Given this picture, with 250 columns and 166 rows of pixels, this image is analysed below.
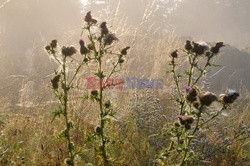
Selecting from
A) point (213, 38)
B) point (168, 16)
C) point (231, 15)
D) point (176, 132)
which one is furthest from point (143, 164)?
point (213, 38)

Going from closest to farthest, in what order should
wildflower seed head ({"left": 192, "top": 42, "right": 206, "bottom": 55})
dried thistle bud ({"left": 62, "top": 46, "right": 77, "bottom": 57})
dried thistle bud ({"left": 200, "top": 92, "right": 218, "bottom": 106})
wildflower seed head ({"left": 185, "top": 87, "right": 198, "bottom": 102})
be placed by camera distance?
dried thistle bud ({"left": 200, "top": 92, "right": 218, "bottom": 106}), wildflower seed head ({"left": 185, "top": 87, "right": 198, "bottom": 102}), dried thistle bud ({"left": 62, "top": 46, "right": 77, "bottom": 57}), wildflower seed head ({"left": 192, "top": 42, "right": 206, "bottom": 55})

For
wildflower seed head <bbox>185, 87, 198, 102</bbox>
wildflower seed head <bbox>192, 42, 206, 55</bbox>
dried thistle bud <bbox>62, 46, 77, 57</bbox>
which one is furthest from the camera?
wildflower seed head <bbox>192, 42, 206, 55</bbox>

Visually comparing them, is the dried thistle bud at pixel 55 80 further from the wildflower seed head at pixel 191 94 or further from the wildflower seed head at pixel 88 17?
the wildflower seed head at pixel 191 94

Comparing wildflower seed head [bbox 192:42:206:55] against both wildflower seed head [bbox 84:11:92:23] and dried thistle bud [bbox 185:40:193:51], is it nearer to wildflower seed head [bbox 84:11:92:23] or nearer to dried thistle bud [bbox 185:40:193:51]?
dried thistle bud [bbox 185:40:193:51]

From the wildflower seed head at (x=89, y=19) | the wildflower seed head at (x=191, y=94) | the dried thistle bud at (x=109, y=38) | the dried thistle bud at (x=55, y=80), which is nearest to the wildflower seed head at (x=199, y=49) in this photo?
the wildflower seed head at (x=191, y=94)

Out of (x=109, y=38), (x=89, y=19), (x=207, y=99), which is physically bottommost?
(x=207, y=99)

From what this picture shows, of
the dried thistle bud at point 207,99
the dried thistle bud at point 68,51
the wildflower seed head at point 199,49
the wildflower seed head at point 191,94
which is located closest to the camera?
the dried thistle bud at point 207,99

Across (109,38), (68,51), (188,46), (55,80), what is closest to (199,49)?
(188,46)

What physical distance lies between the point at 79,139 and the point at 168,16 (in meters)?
26.4

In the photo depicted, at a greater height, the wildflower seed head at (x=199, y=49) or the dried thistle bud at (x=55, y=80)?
the wildflower seed head at (x=199, y=49)

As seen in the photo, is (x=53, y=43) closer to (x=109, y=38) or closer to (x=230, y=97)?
(x=109, y=38)

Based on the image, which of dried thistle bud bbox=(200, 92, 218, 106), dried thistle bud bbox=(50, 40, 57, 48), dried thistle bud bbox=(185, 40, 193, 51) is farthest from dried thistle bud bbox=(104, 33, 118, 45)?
dried thistle bud bbox=(200, 92, 218, 106)

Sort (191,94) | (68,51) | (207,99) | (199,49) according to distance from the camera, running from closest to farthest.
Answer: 1. (207,99)
2. (191,94)
3. (68,51)
4. (199,49)

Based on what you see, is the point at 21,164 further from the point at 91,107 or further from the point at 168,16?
the point at 168,16
